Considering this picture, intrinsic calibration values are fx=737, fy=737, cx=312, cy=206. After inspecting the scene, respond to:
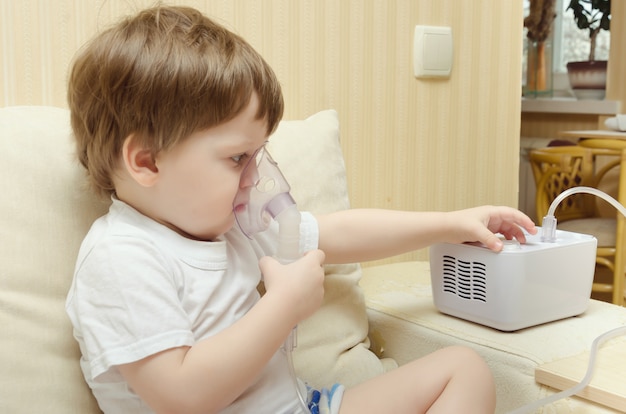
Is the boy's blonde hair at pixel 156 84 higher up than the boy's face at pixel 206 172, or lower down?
higher up

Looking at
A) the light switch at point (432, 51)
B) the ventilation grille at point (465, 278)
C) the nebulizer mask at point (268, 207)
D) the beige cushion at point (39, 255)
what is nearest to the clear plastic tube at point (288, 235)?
the nebulizer mask at point (268, 207)

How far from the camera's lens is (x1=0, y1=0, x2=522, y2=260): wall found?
43.0 inches

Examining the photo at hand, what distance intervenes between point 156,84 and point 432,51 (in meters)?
0.87

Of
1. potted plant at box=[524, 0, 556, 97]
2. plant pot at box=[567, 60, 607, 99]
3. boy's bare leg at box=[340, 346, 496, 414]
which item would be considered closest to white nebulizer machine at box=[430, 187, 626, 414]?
boy's bare leg at box=[340, 346, 496, 414]

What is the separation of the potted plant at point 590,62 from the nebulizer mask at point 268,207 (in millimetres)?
2873

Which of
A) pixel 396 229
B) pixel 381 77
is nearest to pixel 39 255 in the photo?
pixel 396 229

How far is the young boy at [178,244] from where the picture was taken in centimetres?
79

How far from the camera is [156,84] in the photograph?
82 centimetres

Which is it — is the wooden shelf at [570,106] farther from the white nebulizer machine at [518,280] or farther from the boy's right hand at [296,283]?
the boy's right hand at [296,283]

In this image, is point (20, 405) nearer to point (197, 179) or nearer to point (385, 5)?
point (197, 179)

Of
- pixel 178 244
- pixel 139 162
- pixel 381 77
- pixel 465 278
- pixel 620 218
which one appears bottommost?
pixel 620 218

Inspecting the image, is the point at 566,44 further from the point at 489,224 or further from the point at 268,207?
the point at 268,207

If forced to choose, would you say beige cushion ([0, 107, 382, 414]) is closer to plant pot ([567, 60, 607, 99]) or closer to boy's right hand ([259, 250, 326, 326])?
boy's right hand ([259, 250, 326, 326])

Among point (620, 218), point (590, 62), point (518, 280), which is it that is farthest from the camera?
point (590, 62)
